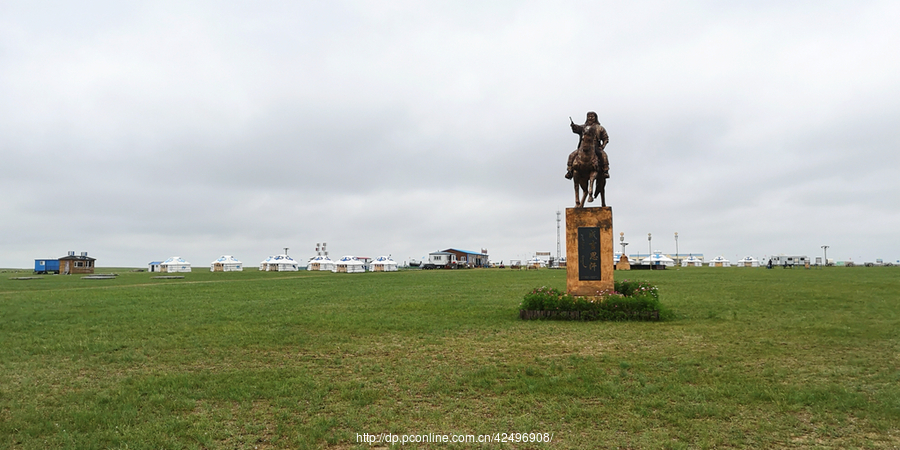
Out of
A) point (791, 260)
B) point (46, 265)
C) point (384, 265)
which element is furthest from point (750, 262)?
point (46, 265)

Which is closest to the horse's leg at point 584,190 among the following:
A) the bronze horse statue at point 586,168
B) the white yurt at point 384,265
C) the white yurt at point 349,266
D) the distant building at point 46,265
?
the bronze horse statue at point 586,168

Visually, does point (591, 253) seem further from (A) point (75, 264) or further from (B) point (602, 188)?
(A) point (75, 264)

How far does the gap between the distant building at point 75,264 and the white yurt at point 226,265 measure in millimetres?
14421

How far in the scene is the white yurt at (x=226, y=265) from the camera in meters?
69.4

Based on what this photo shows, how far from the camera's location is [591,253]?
1355cm

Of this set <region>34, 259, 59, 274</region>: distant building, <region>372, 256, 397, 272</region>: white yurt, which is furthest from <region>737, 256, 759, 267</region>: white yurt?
<region>34, 259, 59, 274</region>: distant building

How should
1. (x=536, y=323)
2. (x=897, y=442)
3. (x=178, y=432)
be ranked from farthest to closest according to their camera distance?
(x=536, y=323)
(x=178, y=432)
(x=897, y=442)

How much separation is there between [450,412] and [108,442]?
11.0ft

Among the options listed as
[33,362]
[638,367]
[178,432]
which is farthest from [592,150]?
[33,362]

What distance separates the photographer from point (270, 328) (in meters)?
11.2

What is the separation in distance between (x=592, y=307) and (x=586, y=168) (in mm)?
4156

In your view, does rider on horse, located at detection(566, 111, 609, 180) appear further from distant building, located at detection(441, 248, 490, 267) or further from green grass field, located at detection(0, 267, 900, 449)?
distant building, located at detection(441, 248, 490, 267)

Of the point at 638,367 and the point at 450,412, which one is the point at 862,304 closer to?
the point at 638,367

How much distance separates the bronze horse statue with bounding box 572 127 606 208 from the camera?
14062 millimetres
